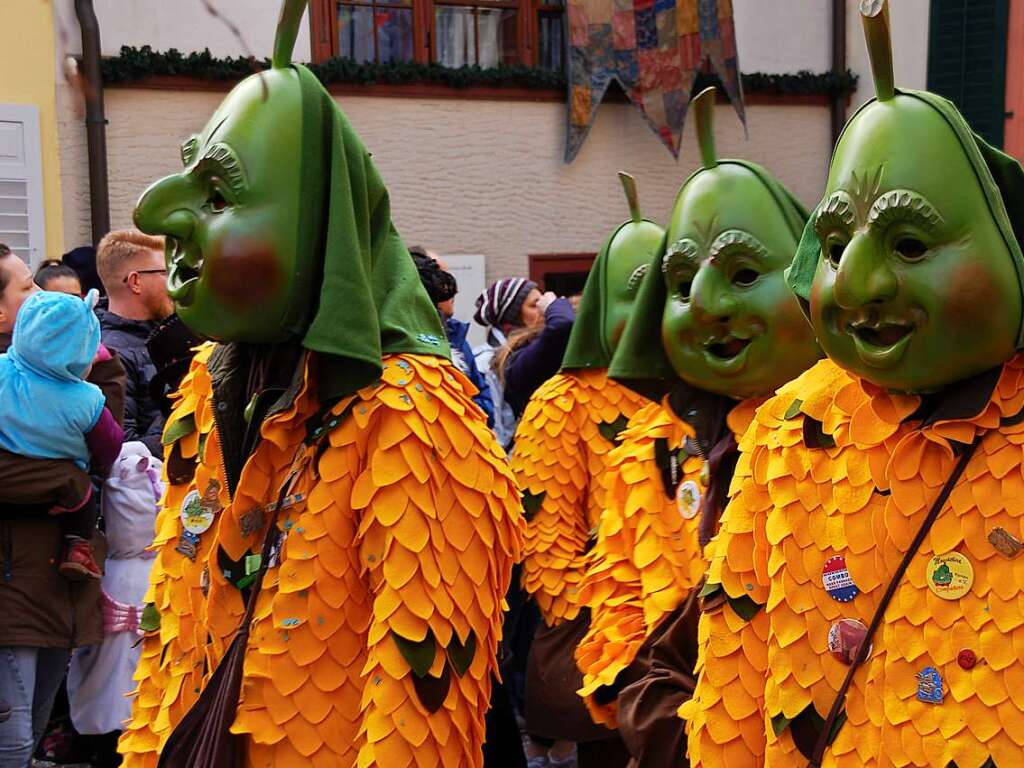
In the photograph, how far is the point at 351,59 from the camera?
1059 centimetres

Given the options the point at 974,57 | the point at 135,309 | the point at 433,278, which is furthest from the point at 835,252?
the point at 974,57

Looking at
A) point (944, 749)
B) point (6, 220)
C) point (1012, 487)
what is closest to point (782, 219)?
point (1012, 487)

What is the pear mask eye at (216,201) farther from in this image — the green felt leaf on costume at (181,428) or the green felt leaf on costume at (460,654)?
the green felt leaf on costume at (460,654)

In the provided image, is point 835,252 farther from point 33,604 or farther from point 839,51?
point 839,51

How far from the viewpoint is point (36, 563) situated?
4.26m

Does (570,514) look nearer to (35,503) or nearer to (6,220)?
(35,503)

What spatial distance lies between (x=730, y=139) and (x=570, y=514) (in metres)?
8.26

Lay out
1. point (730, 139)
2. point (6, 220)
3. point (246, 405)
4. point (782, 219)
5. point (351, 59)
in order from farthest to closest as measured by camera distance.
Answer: point (730, 139), point (351, 59), point (6, 220), point (782, 219), point (246, 405)

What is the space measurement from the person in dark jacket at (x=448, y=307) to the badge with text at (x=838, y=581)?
2913mm

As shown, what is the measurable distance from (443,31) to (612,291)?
709 cm

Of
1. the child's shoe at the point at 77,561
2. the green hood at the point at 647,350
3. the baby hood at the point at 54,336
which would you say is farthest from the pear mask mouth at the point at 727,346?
the child's shoe at the point at 77,561

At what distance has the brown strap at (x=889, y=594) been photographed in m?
2.12

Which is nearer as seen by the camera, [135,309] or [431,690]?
[431,690]

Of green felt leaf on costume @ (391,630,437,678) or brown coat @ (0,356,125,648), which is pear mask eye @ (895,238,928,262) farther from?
brown coat @ (0,356,125,648)
